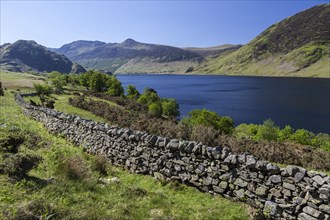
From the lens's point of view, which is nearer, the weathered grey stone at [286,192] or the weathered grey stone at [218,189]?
the weathered grey stone at [286,192]

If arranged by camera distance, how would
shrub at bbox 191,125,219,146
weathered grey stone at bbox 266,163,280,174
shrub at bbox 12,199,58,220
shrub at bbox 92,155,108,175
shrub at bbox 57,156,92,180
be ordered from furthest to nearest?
shrub at bbox 191,125,219,146
shrub at bbox 92,155,108,175
shrub at bbox 57,156,92,180
weathered grey stone at bbox 266,163,280,174
shrub at bbox 12,199,58,220

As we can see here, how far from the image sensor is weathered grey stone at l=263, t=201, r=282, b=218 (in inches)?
375

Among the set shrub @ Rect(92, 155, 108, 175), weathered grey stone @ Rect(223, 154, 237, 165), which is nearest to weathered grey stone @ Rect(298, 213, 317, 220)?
weathered grey stone @ Rect(223, 154, 237, 165)

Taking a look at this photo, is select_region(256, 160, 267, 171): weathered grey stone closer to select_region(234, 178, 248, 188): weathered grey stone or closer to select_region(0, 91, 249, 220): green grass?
select_region(234, 178, 248, 188): weathered grey stone

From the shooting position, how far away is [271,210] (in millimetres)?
9625

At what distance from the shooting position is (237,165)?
1073 cm

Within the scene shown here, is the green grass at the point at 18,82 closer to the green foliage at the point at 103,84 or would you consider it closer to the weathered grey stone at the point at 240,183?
the green foliage at the point at 103,84

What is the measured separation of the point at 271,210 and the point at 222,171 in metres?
2.21

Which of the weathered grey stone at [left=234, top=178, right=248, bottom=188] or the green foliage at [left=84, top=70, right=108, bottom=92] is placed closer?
the weathered grey stone at [left=234, top=178, right=248, bottom=188]


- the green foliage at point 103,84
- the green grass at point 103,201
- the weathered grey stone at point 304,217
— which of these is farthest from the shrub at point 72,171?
the green foliage at point 103,84

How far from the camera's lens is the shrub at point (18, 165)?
32.6ft

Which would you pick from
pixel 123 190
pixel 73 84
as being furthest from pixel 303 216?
pixel 73 84

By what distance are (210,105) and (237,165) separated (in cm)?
10722

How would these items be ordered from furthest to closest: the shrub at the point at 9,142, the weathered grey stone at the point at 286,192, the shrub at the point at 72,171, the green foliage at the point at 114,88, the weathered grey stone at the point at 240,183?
the green foliage at the point at 114,88, the shrub at the point at 9,142, the shrub at the point at 72,171, the weathered grey stone at the point at 240,183, the weathered grey stone at the point at 286,192
